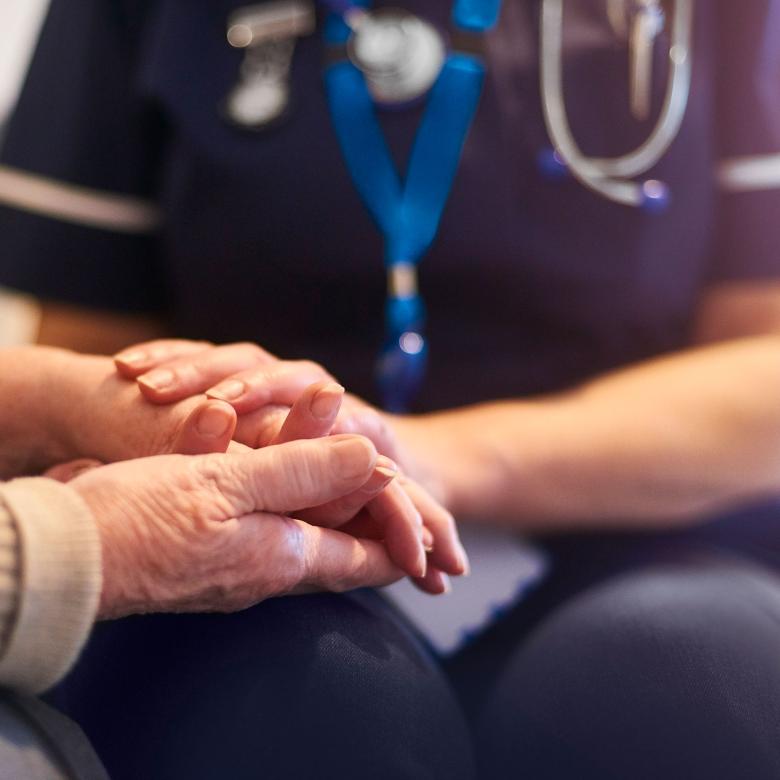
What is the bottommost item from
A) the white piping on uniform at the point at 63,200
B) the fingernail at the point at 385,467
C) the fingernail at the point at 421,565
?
the fingernail at the point at 421,565

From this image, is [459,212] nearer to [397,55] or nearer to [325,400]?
[397,55]

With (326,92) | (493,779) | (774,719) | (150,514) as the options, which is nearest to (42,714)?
(150,514)

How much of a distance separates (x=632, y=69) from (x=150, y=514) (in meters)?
0.46

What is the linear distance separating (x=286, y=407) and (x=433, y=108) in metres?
0.27

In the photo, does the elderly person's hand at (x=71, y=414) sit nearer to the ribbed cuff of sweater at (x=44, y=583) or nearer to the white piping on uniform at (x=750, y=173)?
the ribbed cuff of sweater at (x=44, y=583)

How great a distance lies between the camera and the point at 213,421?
0.42 m

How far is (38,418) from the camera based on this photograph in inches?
19.7

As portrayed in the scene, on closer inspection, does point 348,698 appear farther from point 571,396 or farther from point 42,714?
point 571,396

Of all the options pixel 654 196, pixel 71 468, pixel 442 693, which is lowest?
pixel 442 693

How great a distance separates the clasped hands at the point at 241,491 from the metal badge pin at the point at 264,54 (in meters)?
0.23

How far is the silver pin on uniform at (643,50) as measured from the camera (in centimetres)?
64

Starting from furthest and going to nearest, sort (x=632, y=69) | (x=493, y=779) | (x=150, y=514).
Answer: (x=632, y=69) < (x=493, y=779) < (x=150, y=514)

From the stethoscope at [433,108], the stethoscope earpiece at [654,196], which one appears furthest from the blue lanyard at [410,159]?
the stethoscope earpiece at [654,196]

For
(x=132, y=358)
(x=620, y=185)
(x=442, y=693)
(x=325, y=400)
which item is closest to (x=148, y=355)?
(x=132, y=358)
